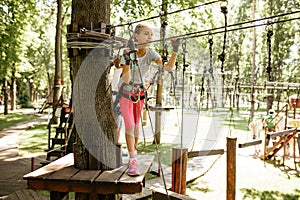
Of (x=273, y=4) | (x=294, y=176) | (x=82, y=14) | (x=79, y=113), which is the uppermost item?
(x=273, y=4)

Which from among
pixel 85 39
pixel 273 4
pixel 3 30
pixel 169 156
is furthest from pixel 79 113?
pixel 273 4

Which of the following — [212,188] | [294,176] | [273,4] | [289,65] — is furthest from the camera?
[289,65]

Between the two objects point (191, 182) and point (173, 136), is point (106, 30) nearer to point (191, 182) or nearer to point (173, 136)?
point (191, 182)

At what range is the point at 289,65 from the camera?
2481cm

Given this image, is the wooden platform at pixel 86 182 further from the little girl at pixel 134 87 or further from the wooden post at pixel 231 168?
the wooden post at pixel 231 168

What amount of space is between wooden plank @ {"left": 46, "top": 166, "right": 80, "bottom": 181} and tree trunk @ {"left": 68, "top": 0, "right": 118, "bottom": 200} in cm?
7

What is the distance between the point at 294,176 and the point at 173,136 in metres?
4.96

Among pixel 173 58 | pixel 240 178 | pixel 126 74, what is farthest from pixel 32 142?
pixel 173 58

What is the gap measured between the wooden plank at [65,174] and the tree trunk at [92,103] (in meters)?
0.07

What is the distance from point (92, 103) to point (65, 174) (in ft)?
1.83

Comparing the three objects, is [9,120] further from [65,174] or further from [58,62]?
[65,174]

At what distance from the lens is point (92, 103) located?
221 centimetres

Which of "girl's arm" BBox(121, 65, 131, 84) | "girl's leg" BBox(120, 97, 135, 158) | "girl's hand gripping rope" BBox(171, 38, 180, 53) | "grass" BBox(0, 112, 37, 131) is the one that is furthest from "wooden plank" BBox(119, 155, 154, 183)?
"grass" BBox(0, 112, 37, 131)

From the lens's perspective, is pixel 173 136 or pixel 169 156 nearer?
pixel 169 156
